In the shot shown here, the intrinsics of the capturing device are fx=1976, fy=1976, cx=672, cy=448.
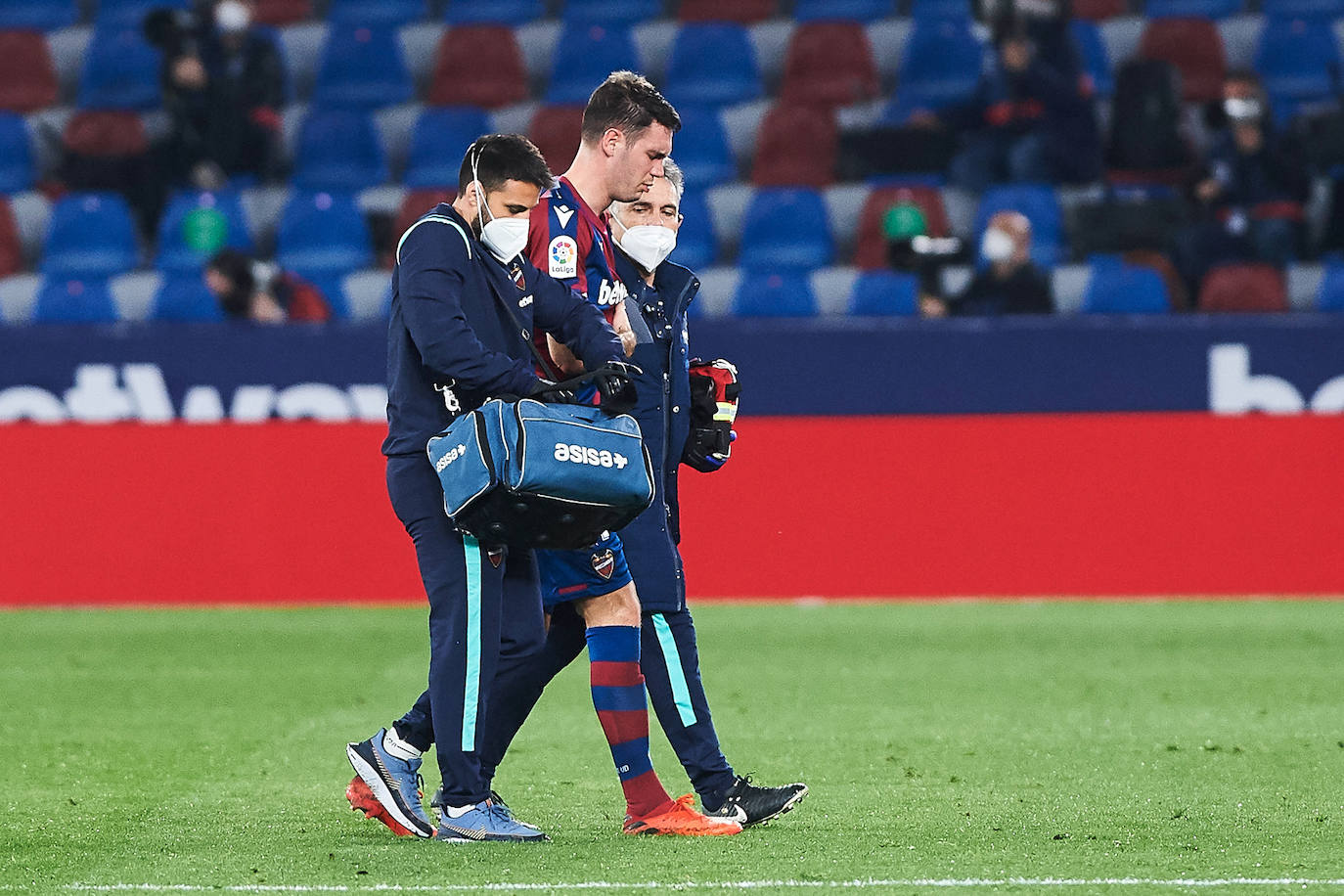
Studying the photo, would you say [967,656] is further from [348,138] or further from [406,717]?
[348,138]

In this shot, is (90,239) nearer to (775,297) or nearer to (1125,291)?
(775,297)

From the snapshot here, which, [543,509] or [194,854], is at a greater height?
[543,509]

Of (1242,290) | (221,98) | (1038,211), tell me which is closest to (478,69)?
(221,98)

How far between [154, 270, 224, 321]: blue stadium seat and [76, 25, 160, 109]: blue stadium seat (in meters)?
2.59

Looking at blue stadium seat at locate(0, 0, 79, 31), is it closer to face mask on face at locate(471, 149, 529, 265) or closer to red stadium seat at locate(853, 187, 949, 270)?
red stadium seat at locate(853, 187, 949, 270)

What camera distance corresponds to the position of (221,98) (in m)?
14.8

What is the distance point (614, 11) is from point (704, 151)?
6.84 feet

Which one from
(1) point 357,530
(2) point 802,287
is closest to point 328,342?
(1) point 357,530

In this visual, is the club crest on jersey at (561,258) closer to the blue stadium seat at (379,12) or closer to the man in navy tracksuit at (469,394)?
the man in navy tracksuit at (469,394)

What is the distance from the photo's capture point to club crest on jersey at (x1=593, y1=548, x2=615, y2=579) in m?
5.47

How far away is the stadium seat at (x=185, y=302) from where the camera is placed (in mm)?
13742

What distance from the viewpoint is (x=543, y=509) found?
506 cm

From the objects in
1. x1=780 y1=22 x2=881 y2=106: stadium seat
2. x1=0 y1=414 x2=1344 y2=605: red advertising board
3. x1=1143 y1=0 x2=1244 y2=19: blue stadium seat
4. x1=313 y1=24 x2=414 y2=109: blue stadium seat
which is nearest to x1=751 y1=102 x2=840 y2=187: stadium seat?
x1=780 y1=22 x2=881 y2=106: stadium seat

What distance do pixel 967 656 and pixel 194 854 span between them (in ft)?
16.5
